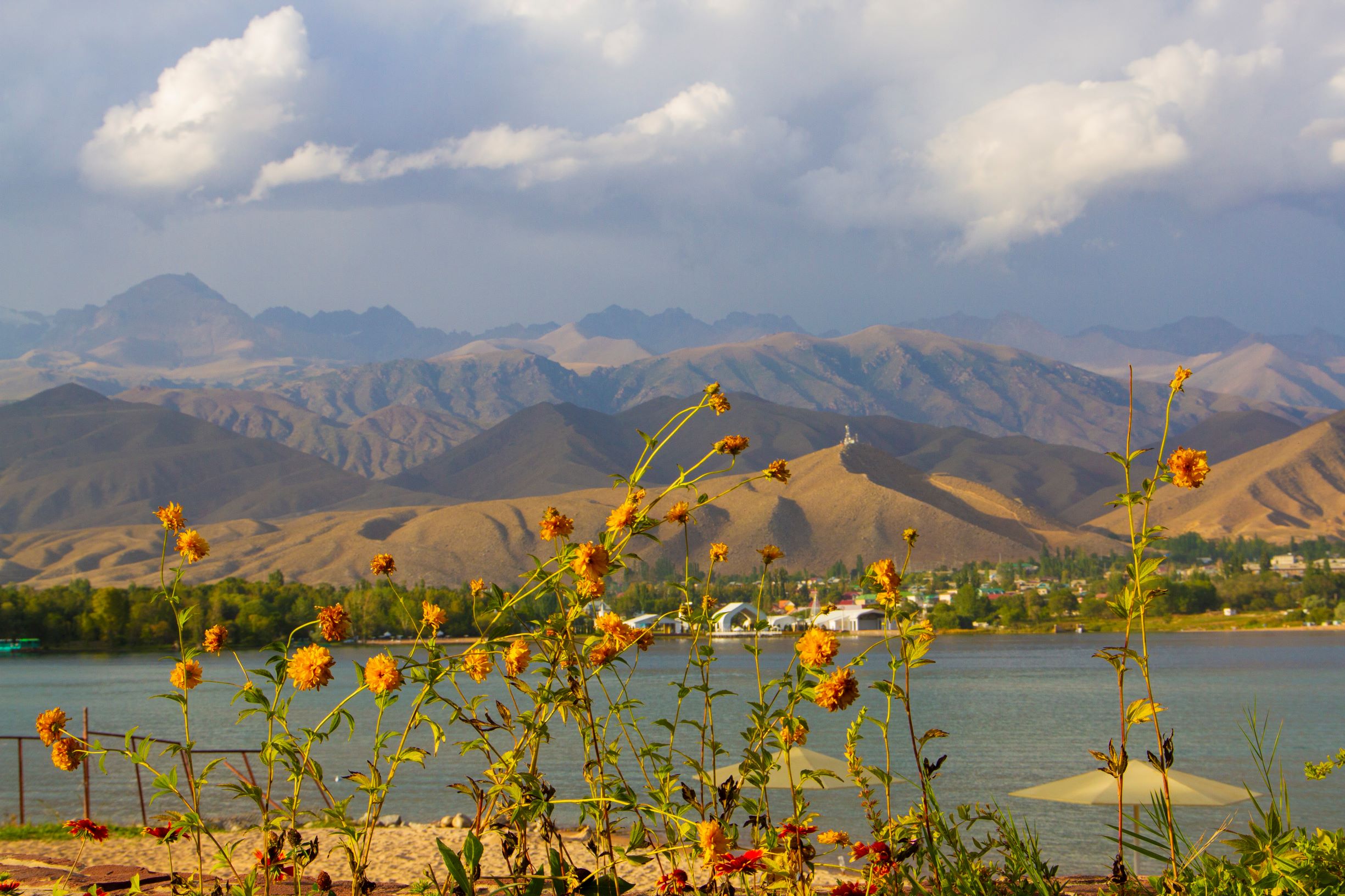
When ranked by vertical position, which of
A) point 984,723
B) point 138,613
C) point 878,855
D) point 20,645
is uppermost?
point 878,855

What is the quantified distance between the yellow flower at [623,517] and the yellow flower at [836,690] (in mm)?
751

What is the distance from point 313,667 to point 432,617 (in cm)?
67

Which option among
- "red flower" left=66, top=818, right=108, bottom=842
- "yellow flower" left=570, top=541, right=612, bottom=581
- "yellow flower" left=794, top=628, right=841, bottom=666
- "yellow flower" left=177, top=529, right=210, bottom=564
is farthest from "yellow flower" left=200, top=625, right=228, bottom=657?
"yellow flower" left=794, top=628, right=841, bottom=666

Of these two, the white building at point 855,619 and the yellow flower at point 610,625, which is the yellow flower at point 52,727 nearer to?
the yellow flower at point 610,625

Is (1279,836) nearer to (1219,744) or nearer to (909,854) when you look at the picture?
(909,854)

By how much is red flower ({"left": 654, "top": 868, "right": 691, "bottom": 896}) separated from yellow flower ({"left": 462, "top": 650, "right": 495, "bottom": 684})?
2.61 feet

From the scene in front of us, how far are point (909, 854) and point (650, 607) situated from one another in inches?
5169

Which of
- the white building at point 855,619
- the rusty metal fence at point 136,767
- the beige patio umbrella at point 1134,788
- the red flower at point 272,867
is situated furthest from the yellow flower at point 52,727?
the white building at point 855,619

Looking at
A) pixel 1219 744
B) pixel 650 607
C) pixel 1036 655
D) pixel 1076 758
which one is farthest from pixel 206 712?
pixel 650 607

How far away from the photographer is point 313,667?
2.98 metres

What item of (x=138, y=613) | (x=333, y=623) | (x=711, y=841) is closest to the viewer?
(x=711, y=841)

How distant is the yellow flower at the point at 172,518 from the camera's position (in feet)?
12.6

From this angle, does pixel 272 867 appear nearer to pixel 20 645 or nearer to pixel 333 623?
pixel 333 623

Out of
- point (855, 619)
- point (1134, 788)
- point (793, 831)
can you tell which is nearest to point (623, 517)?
point (793, 831)
